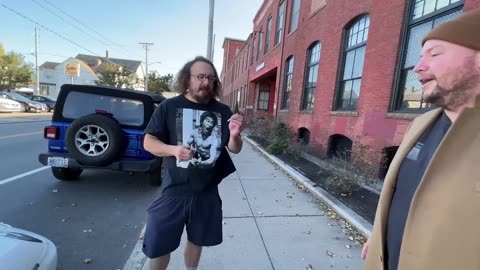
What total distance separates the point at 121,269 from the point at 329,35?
8.26 m

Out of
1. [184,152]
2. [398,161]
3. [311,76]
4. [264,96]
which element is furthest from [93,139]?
[264,96]

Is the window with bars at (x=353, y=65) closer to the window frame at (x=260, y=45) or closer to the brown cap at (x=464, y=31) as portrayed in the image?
the brown cap at (x=464, y=31)

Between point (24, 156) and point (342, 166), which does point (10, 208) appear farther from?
point (342, 166)

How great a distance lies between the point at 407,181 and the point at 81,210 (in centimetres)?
424

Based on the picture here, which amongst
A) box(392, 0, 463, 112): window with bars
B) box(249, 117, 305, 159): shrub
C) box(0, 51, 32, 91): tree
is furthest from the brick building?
box(0, 51, 32, 91): tree

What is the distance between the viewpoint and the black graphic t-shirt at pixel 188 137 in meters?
2.01

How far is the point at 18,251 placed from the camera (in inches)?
71.7

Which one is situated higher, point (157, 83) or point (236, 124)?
point (157, 83)

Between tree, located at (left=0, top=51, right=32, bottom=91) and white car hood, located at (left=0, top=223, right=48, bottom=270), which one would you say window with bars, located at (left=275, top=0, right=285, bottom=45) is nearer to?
white car hood, located at (left=0, top=223, right=48, bottom=270)

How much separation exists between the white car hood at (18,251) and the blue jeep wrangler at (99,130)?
7.89ft

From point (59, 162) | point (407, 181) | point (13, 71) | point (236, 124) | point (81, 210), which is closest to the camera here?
point (407, 181)

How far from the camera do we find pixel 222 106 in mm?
2182

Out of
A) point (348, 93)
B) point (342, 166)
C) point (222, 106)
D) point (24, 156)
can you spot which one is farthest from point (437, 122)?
point (24, 156)

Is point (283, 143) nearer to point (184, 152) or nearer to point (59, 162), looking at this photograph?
point (59, 162)
